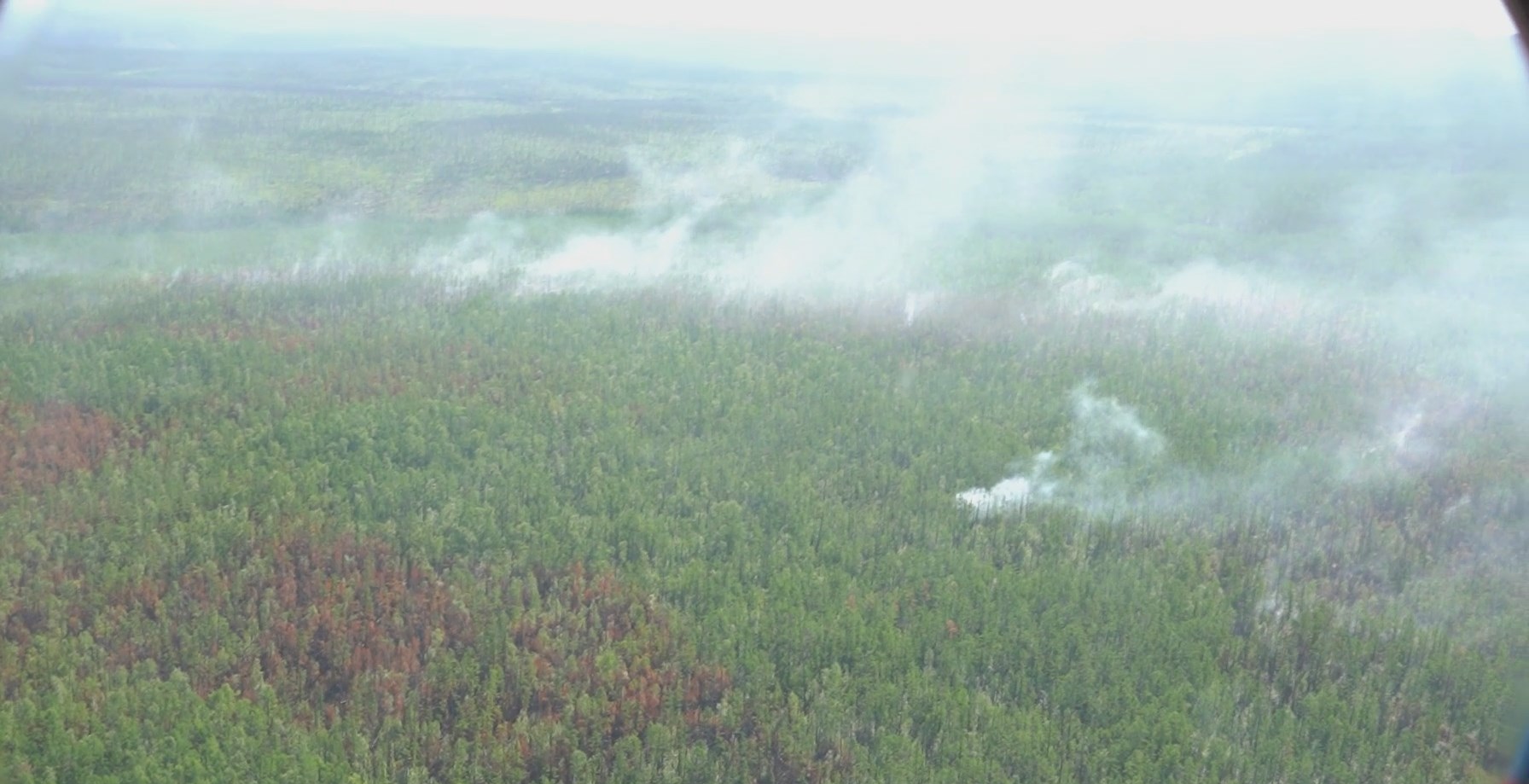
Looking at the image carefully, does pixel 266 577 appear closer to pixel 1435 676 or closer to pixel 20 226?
pixel 1435 676

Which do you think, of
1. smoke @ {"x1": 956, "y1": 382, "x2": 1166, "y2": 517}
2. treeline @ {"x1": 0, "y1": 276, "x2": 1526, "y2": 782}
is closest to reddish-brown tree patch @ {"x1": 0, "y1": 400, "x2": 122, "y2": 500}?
treeline @ {"x1": 0, "y1": 276, "x2": 1526, "y2": 782}

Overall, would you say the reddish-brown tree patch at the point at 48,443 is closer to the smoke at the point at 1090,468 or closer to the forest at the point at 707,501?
the forest at the point at 707,501

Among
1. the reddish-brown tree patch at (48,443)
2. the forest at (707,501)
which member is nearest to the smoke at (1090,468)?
the forest at (707,501)

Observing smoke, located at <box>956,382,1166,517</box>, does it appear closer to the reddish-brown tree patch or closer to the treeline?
the treeline

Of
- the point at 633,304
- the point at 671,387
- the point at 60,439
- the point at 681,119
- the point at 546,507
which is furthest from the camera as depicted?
the point at 681,119

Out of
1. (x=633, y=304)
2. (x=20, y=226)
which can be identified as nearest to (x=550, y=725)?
(x=633, y=304)

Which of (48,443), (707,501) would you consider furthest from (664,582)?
(48,443)

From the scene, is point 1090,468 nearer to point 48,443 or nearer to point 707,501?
point 707,501
